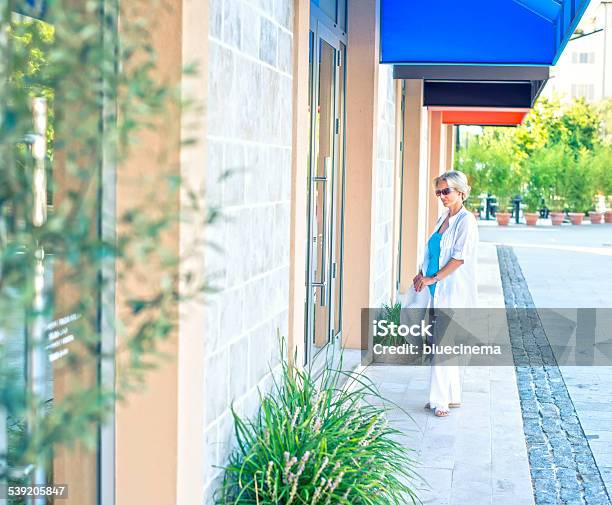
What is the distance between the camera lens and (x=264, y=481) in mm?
3939

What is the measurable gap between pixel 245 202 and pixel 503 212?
28.3 meters

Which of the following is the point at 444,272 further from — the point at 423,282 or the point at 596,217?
the point at 596,217

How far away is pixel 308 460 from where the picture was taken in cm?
408

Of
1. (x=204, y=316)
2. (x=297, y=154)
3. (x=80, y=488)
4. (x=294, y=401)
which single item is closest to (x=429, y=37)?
(x=297, y=154)

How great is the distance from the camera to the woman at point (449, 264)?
6.50 m

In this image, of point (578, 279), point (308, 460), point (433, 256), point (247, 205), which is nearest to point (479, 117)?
point (578, 279)

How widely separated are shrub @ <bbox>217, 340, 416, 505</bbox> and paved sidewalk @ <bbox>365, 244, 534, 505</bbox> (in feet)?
2.55

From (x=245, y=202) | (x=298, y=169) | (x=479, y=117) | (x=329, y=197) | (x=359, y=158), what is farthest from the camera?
(x=479, y=117)

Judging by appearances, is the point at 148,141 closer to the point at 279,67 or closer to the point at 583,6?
the point at 279,67

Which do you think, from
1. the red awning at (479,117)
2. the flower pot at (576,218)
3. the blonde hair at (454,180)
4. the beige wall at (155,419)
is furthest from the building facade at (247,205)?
the flower pot at (576,218)

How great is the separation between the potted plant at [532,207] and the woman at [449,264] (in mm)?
25247

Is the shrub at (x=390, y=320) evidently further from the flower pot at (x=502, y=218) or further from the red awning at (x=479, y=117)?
the flower pot at (x=502, y=218)

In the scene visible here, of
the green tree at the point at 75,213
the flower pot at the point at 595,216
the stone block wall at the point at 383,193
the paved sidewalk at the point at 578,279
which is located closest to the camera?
the green tree at the point at 75,213

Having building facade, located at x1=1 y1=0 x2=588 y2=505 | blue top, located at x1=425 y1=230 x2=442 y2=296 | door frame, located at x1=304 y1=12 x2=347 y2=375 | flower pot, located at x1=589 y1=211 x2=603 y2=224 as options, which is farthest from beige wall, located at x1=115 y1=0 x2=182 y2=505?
flower pot, located at x1=589 y1=211 x2=603 y2=224
